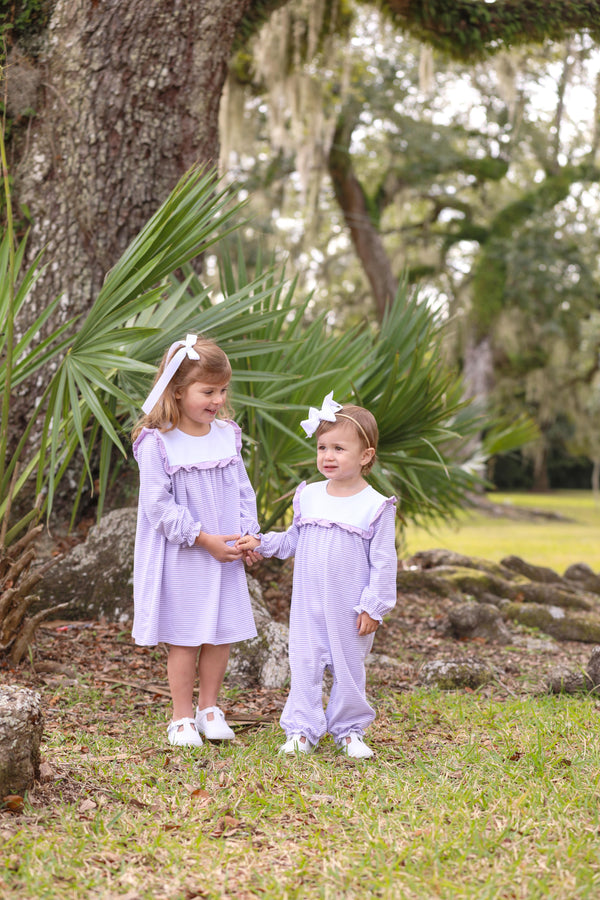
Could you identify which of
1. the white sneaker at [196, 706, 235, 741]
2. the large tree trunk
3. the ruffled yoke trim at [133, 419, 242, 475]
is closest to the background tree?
the large tree trunk

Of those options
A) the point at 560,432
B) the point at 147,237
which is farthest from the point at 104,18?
the point at 560,432

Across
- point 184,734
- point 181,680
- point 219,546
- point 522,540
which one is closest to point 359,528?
point 219,546

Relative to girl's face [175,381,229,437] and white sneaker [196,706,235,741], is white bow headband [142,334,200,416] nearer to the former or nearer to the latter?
girl's face [175,381,229,437]

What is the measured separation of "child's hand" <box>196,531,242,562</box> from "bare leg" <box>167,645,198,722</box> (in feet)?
1.23

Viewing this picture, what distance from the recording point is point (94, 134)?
496 centimetres

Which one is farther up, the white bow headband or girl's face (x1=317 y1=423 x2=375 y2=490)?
the white bow headband

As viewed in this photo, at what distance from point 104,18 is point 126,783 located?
4.24 meters

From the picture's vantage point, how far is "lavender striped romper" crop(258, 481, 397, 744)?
9.98ft

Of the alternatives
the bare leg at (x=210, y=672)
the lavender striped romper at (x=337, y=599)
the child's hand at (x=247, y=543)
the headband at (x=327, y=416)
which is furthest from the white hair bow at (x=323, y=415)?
the bare leg at (x=210, y=672)

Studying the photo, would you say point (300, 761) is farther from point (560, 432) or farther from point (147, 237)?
point (560, 432)

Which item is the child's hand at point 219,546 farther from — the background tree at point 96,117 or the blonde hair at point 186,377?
the background tree at point 96,117

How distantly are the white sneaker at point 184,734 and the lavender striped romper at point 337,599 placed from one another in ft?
1.06

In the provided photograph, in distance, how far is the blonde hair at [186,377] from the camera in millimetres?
3064

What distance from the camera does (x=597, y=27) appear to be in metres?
6.82
